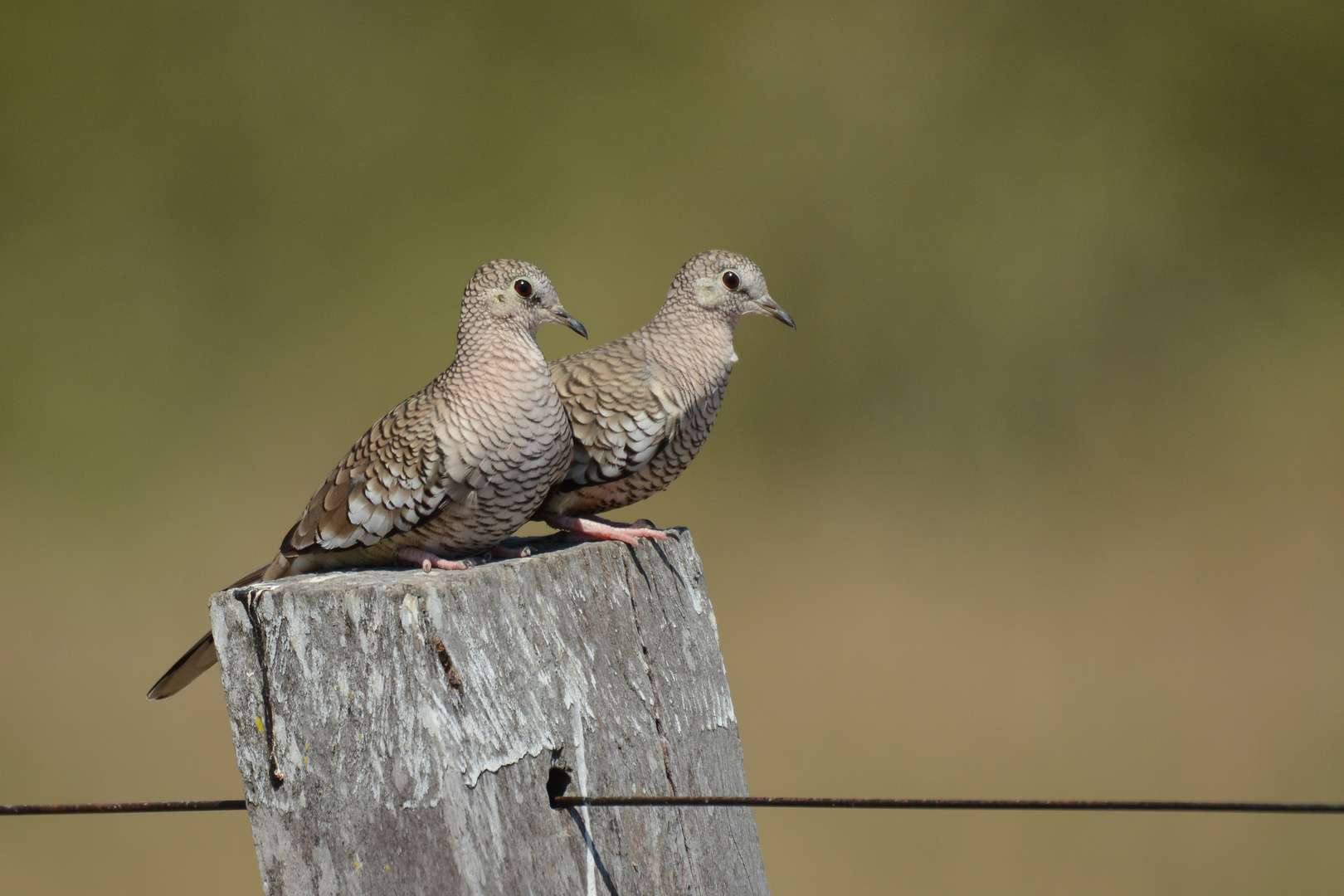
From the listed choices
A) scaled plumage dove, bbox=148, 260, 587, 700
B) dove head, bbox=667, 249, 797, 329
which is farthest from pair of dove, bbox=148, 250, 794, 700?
dove head, bbox=667, 249, 797, 329

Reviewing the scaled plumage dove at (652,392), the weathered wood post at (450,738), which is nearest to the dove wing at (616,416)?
the scaled plumage dove at (652,392)

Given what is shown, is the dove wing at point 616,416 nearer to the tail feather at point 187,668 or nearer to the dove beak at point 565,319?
the dove beak at point 565,319

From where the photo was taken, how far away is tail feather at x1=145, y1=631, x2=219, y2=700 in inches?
89.4

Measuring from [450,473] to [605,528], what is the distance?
36 centimetres

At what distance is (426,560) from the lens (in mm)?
2367

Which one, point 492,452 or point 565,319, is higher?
point 565,319

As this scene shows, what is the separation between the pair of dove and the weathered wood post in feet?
1.53

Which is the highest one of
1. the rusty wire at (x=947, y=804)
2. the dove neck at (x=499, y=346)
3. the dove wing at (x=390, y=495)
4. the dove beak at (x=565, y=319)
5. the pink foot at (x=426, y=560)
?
the dove beak at (x=565, y=319)

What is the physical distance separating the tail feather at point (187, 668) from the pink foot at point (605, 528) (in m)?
0.80

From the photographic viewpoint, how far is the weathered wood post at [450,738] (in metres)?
1.65

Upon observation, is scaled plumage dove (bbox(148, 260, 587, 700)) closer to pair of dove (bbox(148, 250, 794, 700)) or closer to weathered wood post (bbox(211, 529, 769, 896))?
pair of dove (bbox(148, 250, 794, 700))

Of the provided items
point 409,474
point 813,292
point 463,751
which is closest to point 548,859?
point 463,751

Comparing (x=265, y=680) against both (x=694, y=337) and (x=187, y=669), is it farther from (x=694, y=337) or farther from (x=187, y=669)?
(x=694, y=337)

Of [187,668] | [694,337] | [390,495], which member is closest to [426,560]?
[390,495]
